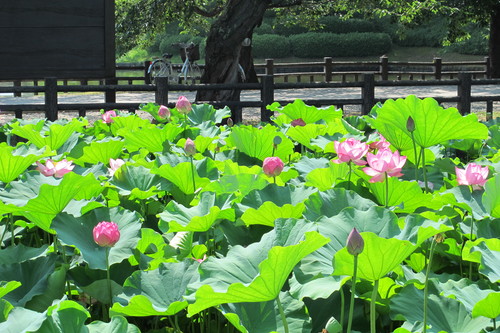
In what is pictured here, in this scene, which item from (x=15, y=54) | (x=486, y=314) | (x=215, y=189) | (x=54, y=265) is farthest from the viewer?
(x=15, y=54)

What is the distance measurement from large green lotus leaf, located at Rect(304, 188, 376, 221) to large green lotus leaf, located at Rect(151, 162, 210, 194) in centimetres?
40

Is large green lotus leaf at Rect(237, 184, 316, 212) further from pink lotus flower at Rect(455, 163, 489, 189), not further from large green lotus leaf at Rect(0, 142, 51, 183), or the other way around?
large green lotus leaf at Rect(0, 142, 51, 183)

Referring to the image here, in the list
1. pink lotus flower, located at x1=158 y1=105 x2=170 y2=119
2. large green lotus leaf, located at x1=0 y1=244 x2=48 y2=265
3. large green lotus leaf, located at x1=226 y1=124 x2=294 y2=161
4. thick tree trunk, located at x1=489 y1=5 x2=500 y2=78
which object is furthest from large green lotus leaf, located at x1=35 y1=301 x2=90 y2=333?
thick tree trunk, located at x1=489 y1=5 x2=500 y2=78

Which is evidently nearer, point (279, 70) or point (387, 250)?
point (387, 250)

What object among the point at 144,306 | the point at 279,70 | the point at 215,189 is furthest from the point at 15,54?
the point at 279,70

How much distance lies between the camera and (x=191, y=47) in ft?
60.0

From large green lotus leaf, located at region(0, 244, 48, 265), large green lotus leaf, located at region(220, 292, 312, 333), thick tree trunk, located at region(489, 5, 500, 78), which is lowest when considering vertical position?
large green lotus leaf, located at region(220, 292, 312, 333)

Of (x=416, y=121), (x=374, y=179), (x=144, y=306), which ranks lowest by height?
(x=144, y=306)

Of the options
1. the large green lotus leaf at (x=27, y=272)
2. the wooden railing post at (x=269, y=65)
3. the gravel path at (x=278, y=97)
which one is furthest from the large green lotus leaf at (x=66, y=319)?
Answer: the wooden railing post at (x=269, y=65)

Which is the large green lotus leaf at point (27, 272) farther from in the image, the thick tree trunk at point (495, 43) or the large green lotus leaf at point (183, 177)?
the thick tree trunk at point (495, 43)

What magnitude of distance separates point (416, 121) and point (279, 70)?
30.1 m

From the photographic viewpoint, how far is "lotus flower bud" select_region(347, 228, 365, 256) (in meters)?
0.88

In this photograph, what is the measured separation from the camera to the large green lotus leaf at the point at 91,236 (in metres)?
1.22

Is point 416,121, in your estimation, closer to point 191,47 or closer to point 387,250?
point 387,250
